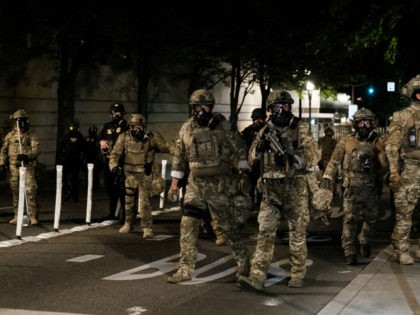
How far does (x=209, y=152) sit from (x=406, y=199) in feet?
8.31

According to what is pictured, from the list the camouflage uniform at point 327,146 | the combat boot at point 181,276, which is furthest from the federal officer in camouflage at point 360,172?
the camouflage uniform at point 327,146

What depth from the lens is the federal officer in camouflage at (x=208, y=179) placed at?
830 cm

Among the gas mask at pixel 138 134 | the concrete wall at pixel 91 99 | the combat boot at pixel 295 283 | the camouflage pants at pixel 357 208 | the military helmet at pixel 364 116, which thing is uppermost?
the concrete wall at pixel 91 99

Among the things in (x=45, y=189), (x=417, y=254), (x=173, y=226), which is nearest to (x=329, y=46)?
(x=173, y=226)

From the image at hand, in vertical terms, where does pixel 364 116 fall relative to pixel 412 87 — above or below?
below

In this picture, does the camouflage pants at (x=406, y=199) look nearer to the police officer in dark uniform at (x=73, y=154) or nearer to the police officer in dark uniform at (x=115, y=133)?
the police officer in dark uniform at (x=115, y=133)

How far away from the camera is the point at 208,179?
841cm

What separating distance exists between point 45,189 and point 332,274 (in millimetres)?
14855

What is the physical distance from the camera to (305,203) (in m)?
8.29

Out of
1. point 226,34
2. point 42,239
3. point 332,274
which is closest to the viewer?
point 332,274

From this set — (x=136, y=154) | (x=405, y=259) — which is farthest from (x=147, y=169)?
(x=405, y=259)

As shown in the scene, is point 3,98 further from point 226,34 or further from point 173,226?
point 173,226

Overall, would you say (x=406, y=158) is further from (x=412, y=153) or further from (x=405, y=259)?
(x=405, y=259)

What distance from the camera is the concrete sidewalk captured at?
6.95 meters
